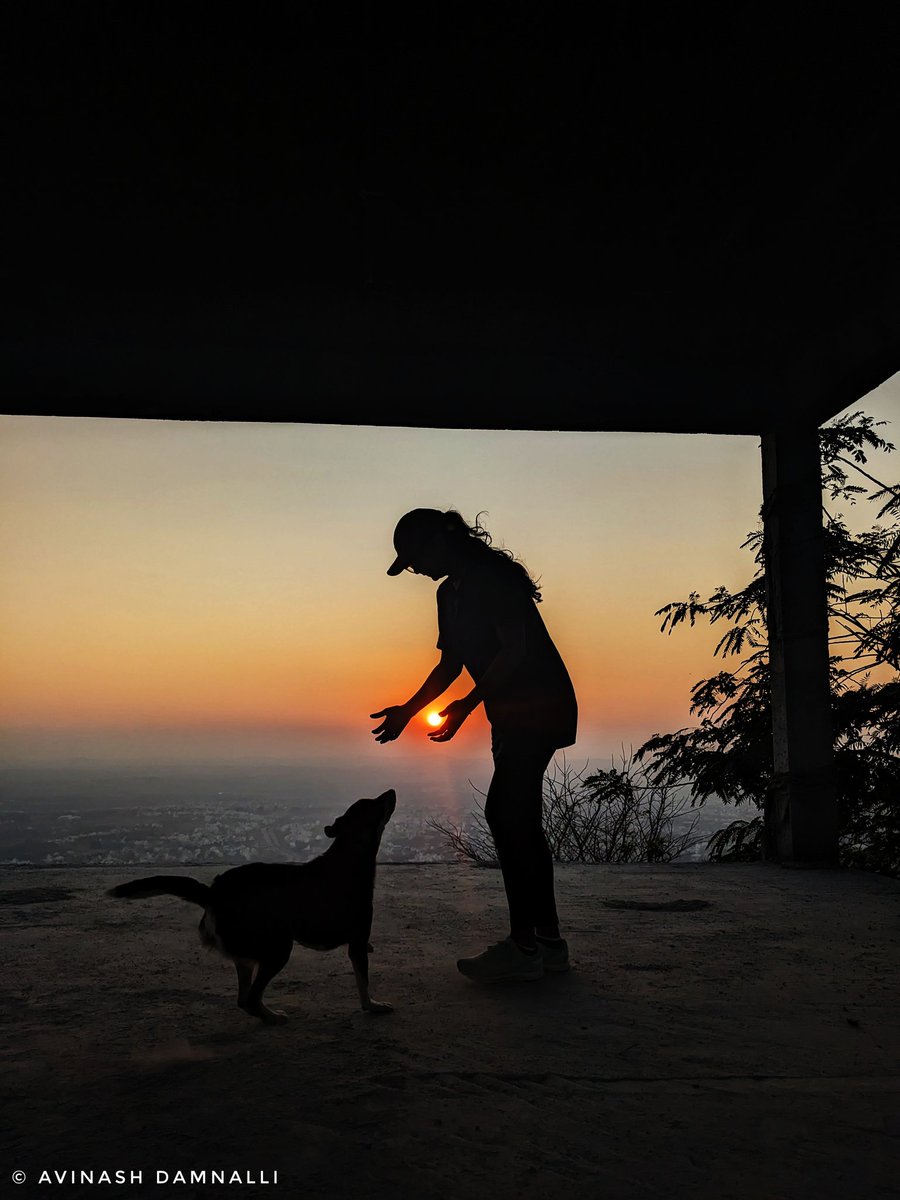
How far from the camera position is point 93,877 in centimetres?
508

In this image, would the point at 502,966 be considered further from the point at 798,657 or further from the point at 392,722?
the point at 798,657

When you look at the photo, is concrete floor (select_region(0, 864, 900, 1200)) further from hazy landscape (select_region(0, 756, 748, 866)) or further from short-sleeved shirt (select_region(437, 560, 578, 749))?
hazy landscape (select_region(0, 756, 748, 866))

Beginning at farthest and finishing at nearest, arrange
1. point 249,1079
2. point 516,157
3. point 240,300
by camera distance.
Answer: point 240,300 < point 516,157 < point 249,1079

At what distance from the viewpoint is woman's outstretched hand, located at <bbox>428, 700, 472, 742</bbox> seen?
2.89m

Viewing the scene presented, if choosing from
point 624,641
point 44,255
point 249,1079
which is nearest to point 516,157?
point 44,255

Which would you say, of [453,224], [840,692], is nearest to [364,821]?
[453,224]

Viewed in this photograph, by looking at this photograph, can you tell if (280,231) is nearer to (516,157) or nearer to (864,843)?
(516,157)

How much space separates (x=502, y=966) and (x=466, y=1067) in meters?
0.81

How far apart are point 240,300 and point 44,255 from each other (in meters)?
0.95

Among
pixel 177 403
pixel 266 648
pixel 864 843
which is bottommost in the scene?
pixel 864 843

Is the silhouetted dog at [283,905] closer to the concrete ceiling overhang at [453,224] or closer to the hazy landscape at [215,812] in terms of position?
the hazy landscape at [215,812]

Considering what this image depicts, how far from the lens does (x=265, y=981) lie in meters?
2.40

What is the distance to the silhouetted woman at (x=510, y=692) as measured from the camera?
304cm

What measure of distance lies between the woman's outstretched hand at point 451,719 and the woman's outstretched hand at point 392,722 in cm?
11
